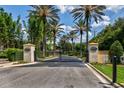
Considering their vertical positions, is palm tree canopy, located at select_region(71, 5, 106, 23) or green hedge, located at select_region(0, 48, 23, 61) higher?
palm tree canopy, located at select_region(71, 5, 106, 23)

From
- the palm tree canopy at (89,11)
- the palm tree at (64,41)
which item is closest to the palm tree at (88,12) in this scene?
the palm tree canopy at (89,11)

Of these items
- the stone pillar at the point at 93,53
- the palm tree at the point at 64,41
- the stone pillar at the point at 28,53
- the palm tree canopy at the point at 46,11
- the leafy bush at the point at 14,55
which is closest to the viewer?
the leafy bush at the point at 14,55

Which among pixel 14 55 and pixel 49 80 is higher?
pixel 14 55

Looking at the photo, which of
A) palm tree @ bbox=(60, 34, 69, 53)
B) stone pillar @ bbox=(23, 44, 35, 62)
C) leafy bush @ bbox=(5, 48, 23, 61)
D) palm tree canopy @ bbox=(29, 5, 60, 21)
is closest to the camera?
leafy bush @ bbox=(5, 48, 23, 61)

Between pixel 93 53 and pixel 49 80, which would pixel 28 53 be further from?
pixel 49 80

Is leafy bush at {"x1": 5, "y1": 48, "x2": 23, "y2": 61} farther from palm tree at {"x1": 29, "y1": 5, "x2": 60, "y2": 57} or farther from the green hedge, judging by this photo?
palm tree at {"x1": 29, "y1": 5, "x2": 60, "y2": 57}

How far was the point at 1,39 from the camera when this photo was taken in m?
61.9

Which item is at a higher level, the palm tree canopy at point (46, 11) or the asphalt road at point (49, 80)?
the palm tree canopy at point (46, 11)

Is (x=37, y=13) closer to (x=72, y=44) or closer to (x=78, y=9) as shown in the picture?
(x=78, y=9)

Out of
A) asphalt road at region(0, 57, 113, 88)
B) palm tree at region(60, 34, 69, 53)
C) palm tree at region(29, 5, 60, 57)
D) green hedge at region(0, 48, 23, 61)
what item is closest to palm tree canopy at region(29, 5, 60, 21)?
palm tree at region(29, 5, 60, 57)

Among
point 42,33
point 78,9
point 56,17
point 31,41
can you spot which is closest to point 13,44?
point 31,41

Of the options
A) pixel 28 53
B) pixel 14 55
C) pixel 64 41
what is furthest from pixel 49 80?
pixel 64 41

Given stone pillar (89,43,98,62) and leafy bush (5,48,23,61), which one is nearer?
leafy bush (5,48,23,61)

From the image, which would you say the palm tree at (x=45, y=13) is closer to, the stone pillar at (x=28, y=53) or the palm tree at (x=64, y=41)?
the stone pillar at (x=28, y=53)
